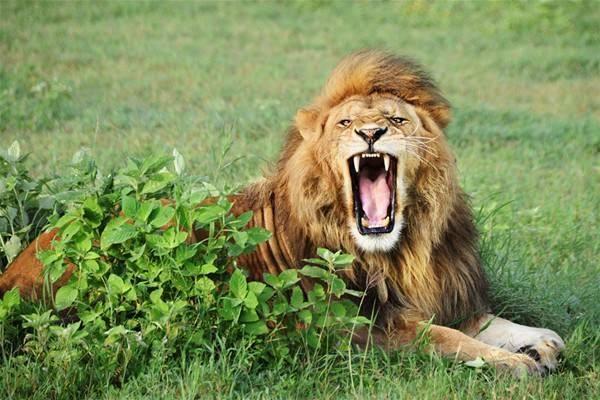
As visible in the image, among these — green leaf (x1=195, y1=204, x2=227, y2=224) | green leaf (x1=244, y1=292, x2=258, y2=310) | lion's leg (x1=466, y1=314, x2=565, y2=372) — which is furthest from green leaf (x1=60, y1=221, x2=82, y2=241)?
lion's leg (x1=466, y1=314, x2=565, y2=372)

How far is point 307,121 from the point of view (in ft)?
12.3

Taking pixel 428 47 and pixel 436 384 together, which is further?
pixel 428 47

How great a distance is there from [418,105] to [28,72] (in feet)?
19.5

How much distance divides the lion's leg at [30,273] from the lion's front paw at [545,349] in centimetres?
157

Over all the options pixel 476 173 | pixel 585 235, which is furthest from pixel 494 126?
pixel 585 235

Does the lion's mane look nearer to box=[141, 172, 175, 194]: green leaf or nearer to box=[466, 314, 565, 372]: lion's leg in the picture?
box=[466, 314, 565, 372]: lion's leg

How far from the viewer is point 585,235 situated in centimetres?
548

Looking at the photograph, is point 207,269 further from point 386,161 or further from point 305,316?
point 386,161

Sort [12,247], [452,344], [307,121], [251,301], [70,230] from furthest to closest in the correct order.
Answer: [12,247] → [307,121] → [452,344] → [70,230] → [251,301]

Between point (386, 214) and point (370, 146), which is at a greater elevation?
point (370, 146)

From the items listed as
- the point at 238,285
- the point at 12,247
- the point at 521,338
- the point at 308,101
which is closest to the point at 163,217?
the point at 238,285

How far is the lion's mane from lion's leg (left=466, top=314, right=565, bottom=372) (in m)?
0.08

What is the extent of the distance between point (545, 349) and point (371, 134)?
36.9 inches

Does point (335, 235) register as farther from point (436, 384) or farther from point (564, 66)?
point (564, 66)
